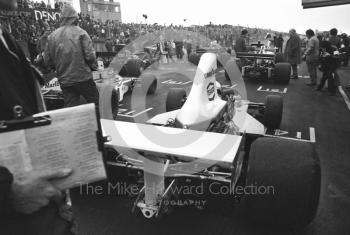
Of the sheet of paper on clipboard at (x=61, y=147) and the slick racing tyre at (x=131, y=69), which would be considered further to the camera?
the slick racing tyre at (x=131, y=69)

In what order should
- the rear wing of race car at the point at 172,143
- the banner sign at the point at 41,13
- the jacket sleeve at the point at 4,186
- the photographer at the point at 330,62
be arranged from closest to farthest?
the jacket sleeve at the point at 4,186 < the rear wing of race car at the point at 172,143 < the photographer at the point at 330,62 < the banner sign at the point at 41,13

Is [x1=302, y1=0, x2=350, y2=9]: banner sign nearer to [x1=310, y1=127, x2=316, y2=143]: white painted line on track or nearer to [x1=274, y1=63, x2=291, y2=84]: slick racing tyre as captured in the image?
[x1=310, y1=127, x2=316, y2=143]: white painted line on track

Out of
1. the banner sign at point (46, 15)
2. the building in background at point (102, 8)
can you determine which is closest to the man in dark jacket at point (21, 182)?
the banner sign at point (46, 15)

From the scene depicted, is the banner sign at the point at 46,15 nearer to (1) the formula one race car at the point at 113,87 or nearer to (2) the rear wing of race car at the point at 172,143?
(1) the formula one race car at the point at 113,87

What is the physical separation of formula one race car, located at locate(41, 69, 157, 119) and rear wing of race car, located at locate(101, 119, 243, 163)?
120 inches

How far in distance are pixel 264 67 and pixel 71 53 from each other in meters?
7.36

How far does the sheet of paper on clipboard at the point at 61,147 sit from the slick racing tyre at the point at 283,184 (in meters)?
1.30

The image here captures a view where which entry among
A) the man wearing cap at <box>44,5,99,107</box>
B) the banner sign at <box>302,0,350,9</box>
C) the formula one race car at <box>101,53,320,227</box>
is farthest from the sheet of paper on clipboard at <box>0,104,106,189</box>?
the banner sign at <box>302,0,350,9</box>

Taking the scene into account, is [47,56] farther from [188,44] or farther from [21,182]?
[188,44]

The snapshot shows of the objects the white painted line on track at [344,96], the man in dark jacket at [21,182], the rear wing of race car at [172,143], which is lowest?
the white painted line on track at [344,96]

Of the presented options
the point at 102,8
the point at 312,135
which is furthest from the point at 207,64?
the point at 102,8

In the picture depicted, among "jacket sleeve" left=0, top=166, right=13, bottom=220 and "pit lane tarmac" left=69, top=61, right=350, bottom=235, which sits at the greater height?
"jacket sleeve" left=0, top=166, right=13, bottom=220

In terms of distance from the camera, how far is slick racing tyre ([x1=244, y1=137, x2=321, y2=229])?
7.02 feet

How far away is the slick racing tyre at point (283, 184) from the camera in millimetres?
2141
